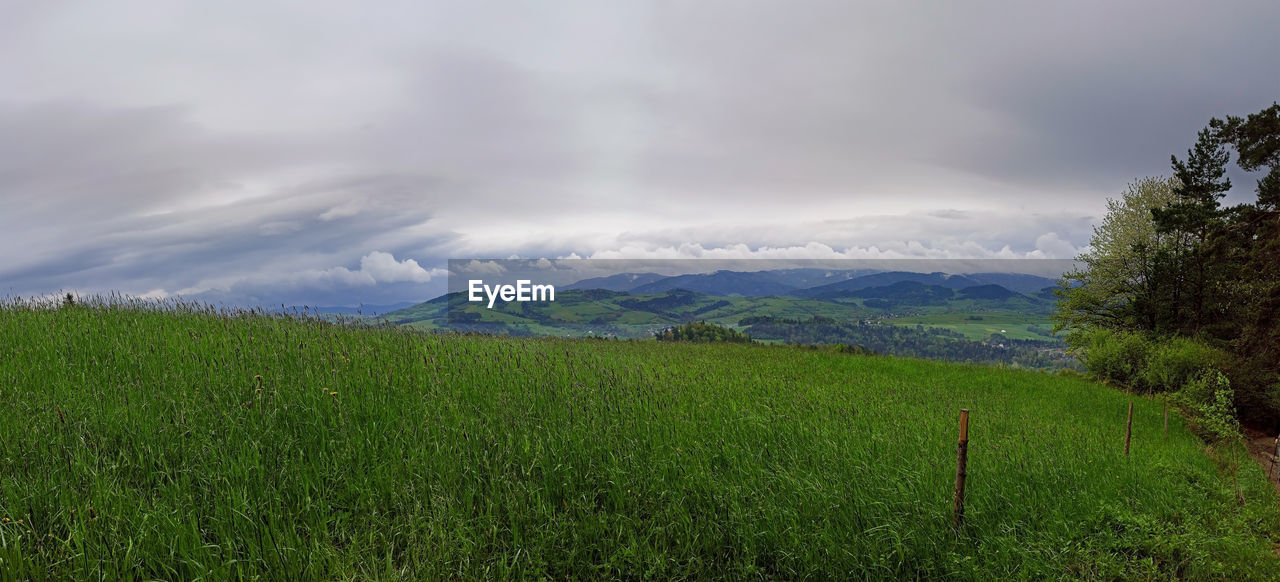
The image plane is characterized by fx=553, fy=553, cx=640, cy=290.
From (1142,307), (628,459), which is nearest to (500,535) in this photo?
(628,459)

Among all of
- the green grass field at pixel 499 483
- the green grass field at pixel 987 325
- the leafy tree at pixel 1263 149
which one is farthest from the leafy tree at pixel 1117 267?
the green grass field at pixel 987 325

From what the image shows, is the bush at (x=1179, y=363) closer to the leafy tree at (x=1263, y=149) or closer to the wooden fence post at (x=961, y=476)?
the leafy tree at (x=1263, y=149)

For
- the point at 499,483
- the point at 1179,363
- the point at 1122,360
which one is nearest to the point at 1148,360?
the point at 1179,363

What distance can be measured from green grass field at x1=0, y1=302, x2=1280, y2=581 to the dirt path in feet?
13.5

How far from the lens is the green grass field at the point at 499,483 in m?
4.66

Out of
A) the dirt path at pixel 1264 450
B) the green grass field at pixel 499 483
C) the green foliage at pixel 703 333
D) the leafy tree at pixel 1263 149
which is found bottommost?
the dirt path at pixel 1264 450

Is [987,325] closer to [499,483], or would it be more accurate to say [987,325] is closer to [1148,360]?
[1148,360]

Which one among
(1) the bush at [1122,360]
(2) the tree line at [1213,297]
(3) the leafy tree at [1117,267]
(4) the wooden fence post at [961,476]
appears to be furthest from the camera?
(3) the leafy tree at [1117,267]

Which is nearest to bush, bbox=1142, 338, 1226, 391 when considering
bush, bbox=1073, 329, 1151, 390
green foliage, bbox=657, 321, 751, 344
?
bush, bbox=1073, 329, 1151, 390

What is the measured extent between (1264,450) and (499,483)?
23.0 metres

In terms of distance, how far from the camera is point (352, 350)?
902cm

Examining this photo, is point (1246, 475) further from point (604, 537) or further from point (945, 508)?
point (604, 537)

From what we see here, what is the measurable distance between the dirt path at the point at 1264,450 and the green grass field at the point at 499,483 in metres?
4.10

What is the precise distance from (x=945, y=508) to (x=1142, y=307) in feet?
102
